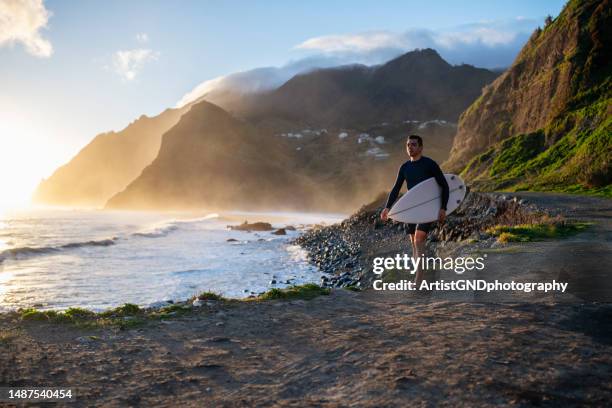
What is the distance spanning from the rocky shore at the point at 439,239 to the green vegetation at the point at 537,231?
1.25ft

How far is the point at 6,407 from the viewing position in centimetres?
401

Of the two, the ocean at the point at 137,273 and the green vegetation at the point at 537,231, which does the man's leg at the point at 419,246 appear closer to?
the green vegetation at the point at 537,231

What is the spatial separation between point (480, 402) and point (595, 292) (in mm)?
4567

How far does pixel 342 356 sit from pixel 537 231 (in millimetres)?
10301

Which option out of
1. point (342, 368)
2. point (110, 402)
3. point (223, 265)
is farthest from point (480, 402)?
point (223, 265)

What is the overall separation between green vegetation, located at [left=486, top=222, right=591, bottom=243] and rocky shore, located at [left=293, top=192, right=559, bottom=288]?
1.25 feet

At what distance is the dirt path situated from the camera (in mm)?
3781

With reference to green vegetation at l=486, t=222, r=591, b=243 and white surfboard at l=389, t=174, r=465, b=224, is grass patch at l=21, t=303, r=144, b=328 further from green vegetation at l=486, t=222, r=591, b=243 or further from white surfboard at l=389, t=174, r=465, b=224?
green vegetation at l=486, t=222, r=591, b=243

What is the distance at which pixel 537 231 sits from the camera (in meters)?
12.7

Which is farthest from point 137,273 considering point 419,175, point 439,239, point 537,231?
point 537,231

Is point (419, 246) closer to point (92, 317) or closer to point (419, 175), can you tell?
point (419, 175)

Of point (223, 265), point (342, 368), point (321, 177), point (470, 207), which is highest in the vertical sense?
point (321, 177)

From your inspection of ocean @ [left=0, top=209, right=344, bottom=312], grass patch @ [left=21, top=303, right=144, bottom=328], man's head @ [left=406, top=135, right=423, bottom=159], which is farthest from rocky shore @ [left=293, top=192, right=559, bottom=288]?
grass patch @ [left=21, top=303, right=144, bottom=328]

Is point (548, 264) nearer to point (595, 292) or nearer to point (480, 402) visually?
point (595, 292)
